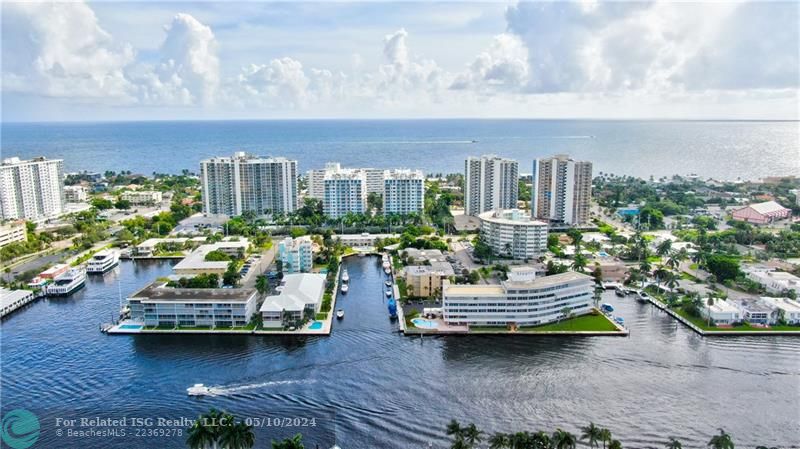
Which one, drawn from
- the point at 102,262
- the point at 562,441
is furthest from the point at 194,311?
the point at 562,441

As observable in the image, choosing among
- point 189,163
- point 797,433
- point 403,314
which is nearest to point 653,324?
point 797,433

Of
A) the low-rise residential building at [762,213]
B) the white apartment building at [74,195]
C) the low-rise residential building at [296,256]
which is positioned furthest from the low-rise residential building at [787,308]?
the white apartment building at [74,195]

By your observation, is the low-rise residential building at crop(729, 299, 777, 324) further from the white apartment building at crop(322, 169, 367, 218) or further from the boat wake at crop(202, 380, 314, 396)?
the white apartment building at crop(322, 169, 367, 218)

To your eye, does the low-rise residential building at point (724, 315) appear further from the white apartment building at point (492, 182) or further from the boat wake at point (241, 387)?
the white apartment building at point (492, 182)

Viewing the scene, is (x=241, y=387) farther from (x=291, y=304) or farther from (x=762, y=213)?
(x=762, y=213)

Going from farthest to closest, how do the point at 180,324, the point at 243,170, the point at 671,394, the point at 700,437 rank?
the point at 243,170 < the point at 180,324 < the point at 671,394 < the point at 700,437

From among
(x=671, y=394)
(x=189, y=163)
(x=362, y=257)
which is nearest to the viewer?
(x=671, y=394)

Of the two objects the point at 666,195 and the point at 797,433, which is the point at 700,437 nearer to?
the point at 797,433
